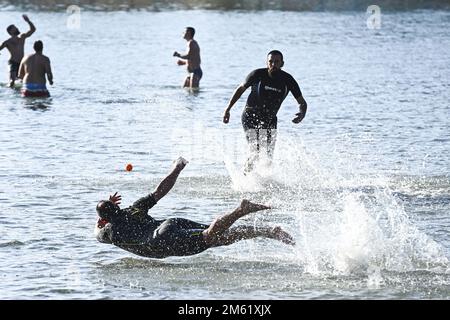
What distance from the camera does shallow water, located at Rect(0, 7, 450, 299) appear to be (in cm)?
1212

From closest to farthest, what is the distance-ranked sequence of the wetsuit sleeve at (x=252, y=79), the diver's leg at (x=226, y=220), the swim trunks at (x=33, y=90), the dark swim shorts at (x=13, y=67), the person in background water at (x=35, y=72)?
the diver's leg at (x=226, y=220) < the wetsuit sleeve at (x=252, y=79) < the person in background water at (x=35, y=72) < the swim trunks at (x=33, y=90) < the dark swim shorts at (x=13, y=67)

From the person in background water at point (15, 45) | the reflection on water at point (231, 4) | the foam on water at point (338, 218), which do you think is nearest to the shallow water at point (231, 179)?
the foam on water at point (338, 218)

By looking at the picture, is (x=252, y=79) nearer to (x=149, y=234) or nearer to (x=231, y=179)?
(x=231, y=179)

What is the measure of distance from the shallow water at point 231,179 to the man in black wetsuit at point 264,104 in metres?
0.46

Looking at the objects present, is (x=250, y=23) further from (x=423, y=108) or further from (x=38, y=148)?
(x=38, y=148)

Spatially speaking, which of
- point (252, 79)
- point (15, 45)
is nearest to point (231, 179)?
point (252, 79)

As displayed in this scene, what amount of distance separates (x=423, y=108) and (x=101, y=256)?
608 inches

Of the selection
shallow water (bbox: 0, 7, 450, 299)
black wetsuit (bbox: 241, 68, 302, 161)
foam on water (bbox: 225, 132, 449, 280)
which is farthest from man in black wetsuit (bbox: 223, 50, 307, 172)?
shallow water (bbox: 0, 7, 450, 299)

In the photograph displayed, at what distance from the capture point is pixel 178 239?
1205 cm

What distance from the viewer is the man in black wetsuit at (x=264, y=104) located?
53.9 feet

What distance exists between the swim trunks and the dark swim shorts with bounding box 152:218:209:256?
1555 centimetres

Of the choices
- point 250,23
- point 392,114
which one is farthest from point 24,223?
point 250,23

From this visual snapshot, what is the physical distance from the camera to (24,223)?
14.7 m

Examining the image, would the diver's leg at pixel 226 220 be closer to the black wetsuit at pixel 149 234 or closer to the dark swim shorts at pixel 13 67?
the black wetsuit at pixel 149 234
